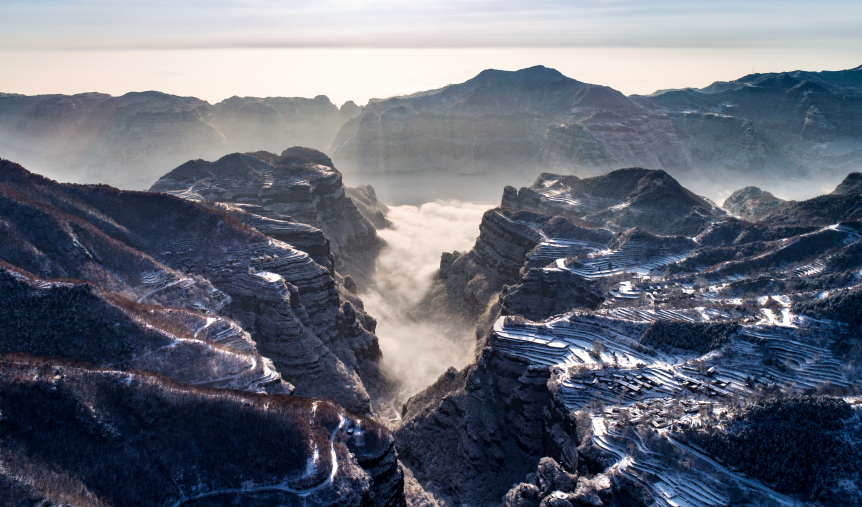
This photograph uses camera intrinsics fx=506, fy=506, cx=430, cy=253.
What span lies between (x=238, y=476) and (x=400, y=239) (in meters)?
71.5

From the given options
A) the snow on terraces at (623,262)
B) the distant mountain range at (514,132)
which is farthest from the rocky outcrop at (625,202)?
the distant mountain range at (514,132)

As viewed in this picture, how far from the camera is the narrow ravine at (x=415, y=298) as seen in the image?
51000 millimetres

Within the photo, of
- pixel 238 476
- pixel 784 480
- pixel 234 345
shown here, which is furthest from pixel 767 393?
pixel 234 345

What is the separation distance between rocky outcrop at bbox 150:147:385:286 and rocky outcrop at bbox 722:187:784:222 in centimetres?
5528

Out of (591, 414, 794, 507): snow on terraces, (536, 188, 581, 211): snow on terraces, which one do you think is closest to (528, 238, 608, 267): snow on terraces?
(536, 188, 581, 211): snow on terraces

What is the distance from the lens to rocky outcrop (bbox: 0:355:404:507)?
1920 cm

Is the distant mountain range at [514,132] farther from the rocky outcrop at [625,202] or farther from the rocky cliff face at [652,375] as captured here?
the rocky cliff face at [652,375]

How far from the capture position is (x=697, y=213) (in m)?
57.8

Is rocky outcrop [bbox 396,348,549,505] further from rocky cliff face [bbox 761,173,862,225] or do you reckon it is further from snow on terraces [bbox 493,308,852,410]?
rocky cliff face [bbox 761,173,862,225]

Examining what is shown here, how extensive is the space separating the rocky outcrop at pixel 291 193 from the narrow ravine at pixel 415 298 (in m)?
4.56

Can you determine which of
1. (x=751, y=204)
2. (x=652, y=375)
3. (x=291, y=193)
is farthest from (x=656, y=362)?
(x=751, y=204)

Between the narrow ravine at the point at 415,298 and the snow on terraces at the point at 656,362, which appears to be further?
the narrow ravine at the point at 415,298

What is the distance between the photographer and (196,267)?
4191 cm

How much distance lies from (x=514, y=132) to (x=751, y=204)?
86.4m
